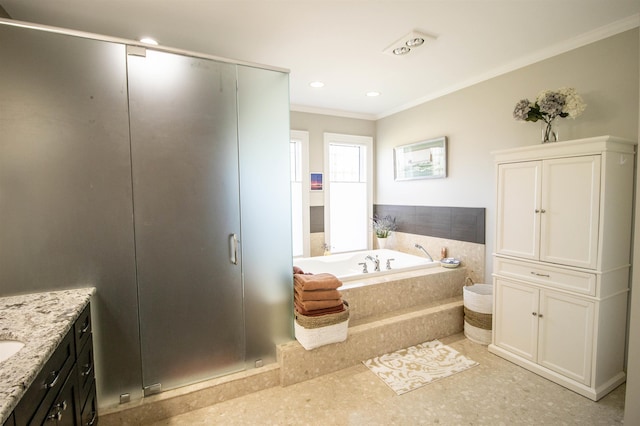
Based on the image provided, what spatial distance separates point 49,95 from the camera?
1.59 m

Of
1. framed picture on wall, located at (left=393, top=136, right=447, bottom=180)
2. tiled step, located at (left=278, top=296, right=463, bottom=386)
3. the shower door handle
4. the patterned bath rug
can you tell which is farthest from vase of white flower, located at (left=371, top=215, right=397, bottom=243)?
the shower door handle

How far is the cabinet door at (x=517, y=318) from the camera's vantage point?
90.3 inches

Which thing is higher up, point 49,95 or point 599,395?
point 49,95

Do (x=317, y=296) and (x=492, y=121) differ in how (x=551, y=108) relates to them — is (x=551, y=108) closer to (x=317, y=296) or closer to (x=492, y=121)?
(x=492, y=121)

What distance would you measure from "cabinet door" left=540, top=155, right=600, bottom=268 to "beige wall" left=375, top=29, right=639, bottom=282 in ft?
1.76

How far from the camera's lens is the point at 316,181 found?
4.14 m

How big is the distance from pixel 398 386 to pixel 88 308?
6.91 feet

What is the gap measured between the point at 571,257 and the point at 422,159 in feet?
6.75

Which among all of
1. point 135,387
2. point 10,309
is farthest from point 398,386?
point 10,309

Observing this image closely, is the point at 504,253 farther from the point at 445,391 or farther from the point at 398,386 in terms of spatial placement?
the point at 398,386

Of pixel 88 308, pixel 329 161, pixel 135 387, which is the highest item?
pixel 329 161

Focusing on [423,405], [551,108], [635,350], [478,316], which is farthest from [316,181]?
[635,350]

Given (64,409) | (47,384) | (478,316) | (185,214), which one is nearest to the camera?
(47,384)

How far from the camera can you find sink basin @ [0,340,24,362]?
1131mm
